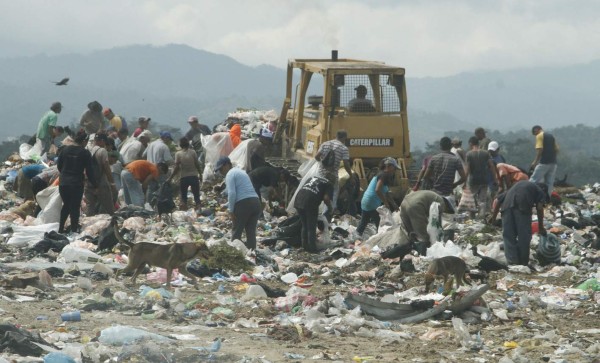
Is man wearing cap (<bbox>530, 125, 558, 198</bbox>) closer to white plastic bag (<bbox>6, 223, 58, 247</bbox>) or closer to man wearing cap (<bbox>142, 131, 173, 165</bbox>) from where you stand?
man wearing cap (<bbox>142, 131, 173, 165</bbox>)

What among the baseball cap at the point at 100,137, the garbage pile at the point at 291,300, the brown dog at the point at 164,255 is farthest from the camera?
the baseball cap at the point at 100,137

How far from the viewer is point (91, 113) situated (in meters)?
21.7

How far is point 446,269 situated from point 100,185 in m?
6.25

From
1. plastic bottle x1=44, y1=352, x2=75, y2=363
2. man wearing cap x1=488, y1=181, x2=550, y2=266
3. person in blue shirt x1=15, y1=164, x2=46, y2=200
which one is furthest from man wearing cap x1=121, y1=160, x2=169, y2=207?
plastic bottle x1=44, y1=352, x2=75, y2=363

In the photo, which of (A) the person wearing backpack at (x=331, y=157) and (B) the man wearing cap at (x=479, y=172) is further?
(B) the man wearing cap at (x=479, y=172)

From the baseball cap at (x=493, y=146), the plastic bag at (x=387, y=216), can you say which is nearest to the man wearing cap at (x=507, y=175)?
the plastic bag at (x=387, y=216)

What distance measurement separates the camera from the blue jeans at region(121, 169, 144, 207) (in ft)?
57.8

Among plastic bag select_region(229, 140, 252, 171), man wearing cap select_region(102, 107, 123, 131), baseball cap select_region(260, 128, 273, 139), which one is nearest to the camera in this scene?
plastic bag select_region(229, 140, 252, 171)

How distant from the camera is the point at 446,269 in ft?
37.9

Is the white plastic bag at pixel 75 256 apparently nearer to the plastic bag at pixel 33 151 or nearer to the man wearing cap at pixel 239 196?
the man wearing cap at pixel 239 196

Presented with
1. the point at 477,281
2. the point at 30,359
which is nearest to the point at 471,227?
the point at 477,281

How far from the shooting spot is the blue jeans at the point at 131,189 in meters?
17.6

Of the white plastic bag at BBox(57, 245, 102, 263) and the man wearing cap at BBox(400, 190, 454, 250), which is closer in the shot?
the white plastic bag at BBox(57, 245, 102, 263)

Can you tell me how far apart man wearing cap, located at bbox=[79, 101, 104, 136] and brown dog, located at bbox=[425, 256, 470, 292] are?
11154 millimetres
